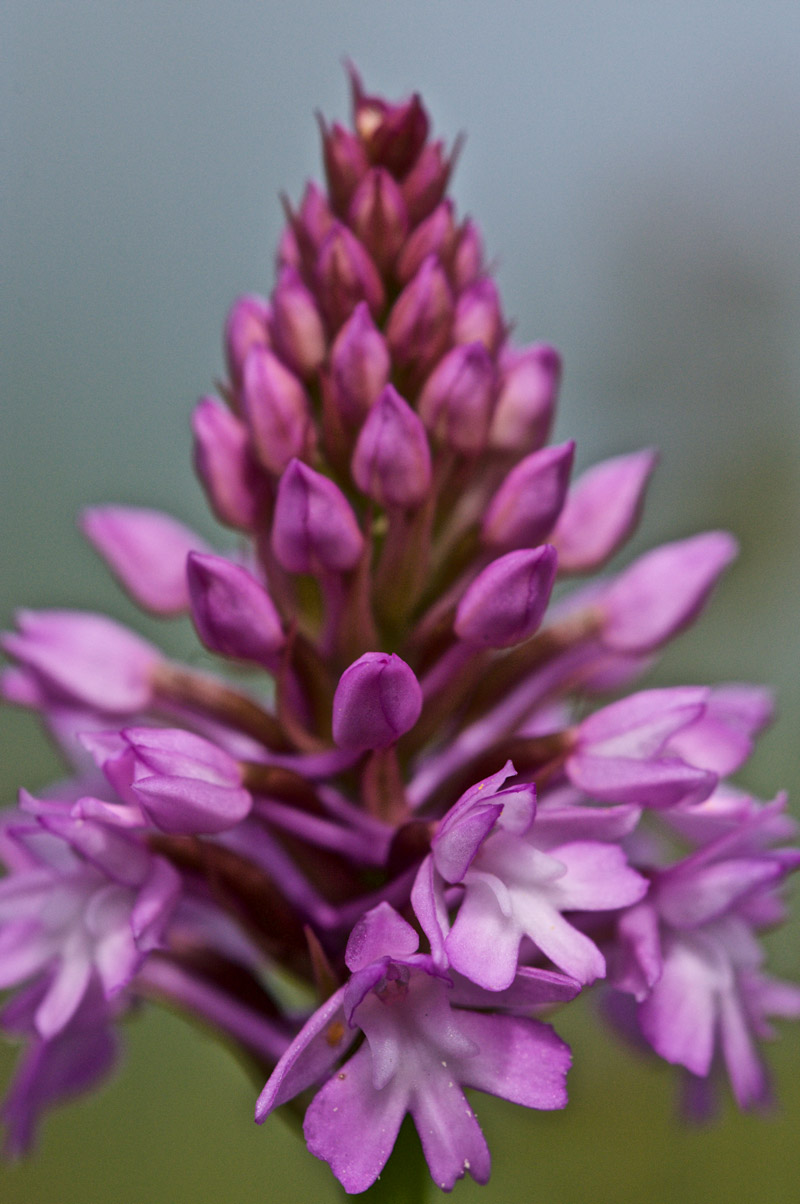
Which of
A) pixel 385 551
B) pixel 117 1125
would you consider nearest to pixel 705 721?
pixel 385 551

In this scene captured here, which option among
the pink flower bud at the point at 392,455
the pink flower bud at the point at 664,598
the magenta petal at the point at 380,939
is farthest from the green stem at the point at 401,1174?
the pink flower bud at the point at 392,455

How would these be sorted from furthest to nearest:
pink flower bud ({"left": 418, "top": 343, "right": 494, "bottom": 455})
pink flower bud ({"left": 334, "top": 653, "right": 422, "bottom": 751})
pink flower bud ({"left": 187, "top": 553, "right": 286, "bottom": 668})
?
pink flower bud ({"left": 418, "top": 343, "right": 494, "bottom": 455}), pink flower bud ({"left": 187, "top": 553, "right": 286, "bottom": 668}), pink flower bud ({"left": 334, "top": 653, "right": 422, "bottom": 751})

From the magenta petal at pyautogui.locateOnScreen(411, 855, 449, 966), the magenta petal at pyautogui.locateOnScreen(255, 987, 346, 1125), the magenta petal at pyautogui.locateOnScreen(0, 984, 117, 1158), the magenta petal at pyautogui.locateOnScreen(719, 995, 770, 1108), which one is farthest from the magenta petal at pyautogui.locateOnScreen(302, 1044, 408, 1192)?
the magenta petal at pyautogui.locateOnScreen(719, 995, 770, 1108)

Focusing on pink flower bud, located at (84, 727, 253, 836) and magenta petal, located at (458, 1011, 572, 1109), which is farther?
pink flower bud, located at (84, 727, 253, 836)

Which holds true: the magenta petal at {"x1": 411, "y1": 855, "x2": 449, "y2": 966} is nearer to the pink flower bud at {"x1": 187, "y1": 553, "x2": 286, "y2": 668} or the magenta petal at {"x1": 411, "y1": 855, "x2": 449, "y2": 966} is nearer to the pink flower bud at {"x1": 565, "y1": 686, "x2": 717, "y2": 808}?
the pink flower bud at {"x1": 565, "y1": 686, "x2": 717, "y2": 808}

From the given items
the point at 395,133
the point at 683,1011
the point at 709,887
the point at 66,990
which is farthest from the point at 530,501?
the point at 66,990
